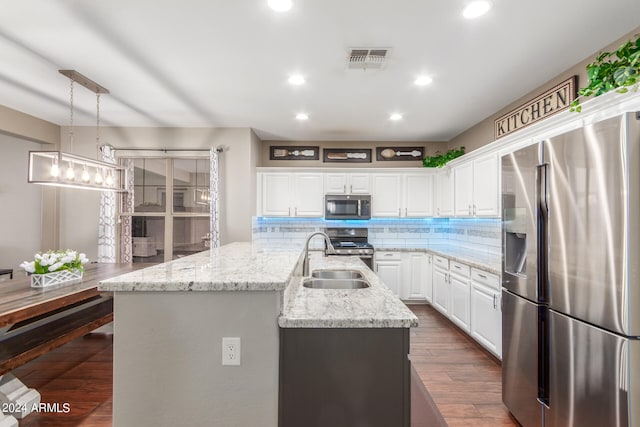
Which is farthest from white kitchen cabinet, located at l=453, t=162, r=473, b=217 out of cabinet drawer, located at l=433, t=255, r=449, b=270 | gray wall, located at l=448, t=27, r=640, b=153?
cabinet drawer, located at l=433, t=255, r=449, b=270

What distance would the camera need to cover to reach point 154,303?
4.31 feet

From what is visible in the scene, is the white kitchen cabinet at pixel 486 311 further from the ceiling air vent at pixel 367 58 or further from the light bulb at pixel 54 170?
the light bulb at pixel 54 170

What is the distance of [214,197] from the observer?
441 centimetres

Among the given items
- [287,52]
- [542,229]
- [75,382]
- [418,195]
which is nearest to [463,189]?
[418,195]

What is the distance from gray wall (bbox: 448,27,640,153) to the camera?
2.31m

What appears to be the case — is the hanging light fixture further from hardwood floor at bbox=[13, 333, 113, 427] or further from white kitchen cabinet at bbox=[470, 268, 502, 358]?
white kitchen cabinet at bbox=[470, 268, 502, 358]

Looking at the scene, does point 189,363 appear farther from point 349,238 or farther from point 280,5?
point 349,238

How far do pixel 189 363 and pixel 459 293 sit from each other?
10.6 ft

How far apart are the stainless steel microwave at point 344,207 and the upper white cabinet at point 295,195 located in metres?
0.15

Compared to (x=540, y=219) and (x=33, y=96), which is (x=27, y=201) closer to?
(x=33, y=96)

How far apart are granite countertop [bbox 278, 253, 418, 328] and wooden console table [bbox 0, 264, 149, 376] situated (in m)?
1.72

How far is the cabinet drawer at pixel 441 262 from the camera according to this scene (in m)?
4.05

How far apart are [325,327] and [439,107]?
315cm

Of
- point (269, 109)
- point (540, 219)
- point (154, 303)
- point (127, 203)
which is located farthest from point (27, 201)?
point (540, 219)
